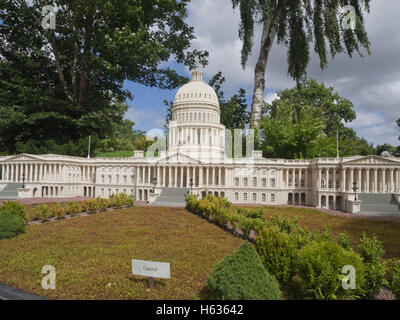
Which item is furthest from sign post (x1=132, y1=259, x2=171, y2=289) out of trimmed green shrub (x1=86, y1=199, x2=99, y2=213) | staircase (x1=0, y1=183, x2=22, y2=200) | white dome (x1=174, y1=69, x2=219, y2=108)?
white dome (x1=174, y1=69, x2=219, y2=108)

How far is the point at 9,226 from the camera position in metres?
18.3

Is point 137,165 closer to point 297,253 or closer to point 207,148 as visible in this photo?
point 207,148

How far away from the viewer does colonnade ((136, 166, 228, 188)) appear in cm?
4944

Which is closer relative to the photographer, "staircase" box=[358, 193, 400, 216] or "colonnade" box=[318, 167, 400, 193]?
"staircase" box=[358, 193, 400, 216]

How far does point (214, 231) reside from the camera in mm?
21188

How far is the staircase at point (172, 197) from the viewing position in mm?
40069

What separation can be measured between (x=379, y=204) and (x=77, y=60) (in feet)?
189

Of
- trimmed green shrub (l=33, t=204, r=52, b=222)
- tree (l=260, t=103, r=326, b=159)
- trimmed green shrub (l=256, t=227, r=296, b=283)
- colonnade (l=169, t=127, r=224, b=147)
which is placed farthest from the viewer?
colonnade (l=169, t=127, r=224, b=147)

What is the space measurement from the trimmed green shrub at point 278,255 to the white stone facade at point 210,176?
32.0 metres

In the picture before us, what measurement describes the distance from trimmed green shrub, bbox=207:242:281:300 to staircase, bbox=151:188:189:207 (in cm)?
3044

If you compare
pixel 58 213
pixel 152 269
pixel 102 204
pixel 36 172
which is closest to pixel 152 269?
pixel 152 269

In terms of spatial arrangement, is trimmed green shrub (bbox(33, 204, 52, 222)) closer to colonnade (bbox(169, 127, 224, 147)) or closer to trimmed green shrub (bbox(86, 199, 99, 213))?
trimmed green shrub (bbox(86, 199, 99, 213))

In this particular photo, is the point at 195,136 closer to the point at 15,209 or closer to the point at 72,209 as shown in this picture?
the point at 72,209
